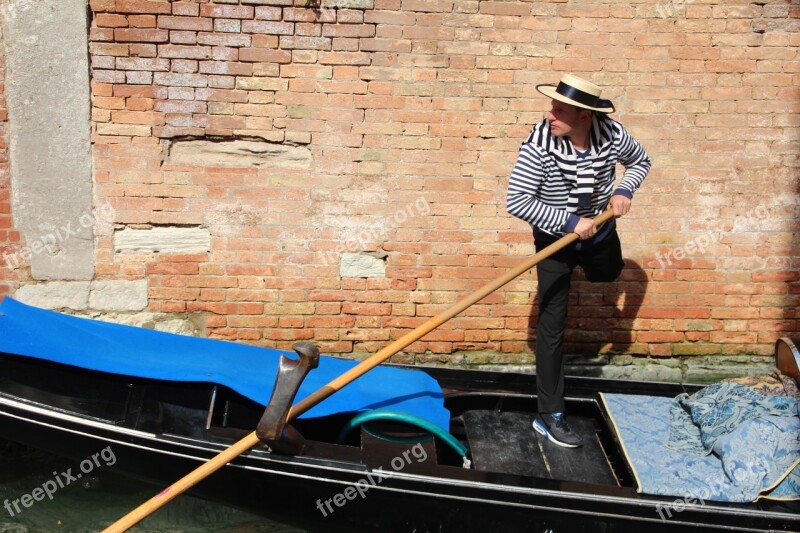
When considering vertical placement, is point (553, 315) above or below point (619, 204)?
below

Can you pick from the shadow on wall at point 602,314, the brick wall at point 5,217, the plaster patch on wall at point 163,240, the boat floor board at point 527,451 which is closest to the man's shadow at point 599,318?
the shadow on wall at point 602,314

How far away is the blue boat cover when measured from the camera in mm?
3176

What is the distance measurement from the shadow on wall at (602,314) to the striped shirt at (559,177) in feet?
3.71

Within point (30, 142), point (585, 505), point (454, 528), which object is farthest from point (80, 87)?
point (585, 505)

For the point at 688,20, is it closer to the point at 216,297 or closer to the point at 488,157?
the point at 488,157

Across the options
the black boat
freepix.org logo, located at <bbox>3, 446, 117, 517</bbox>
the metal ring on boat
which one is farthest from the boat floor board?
freepix.org logo, located at <bbox>3, 446, 117, 517</bbox>

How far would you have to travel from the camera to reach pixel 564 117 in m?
3.21

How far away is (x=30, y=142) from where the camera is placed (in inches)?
163

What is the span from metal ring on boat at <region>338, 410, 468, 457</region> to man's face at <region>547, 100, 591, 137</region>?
3.91ft

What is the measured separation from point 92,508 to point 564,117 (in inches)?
97.0

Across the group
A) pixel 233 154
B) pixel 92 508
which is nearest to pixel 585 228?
pixel 233 154

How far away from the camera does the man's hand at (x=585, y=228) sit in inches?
129

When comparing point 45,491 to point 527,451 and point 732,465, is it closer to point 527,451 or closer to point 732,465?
point 527,451

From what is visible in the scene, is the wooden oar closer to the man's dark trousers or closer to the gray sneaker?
the man's dark trousers
